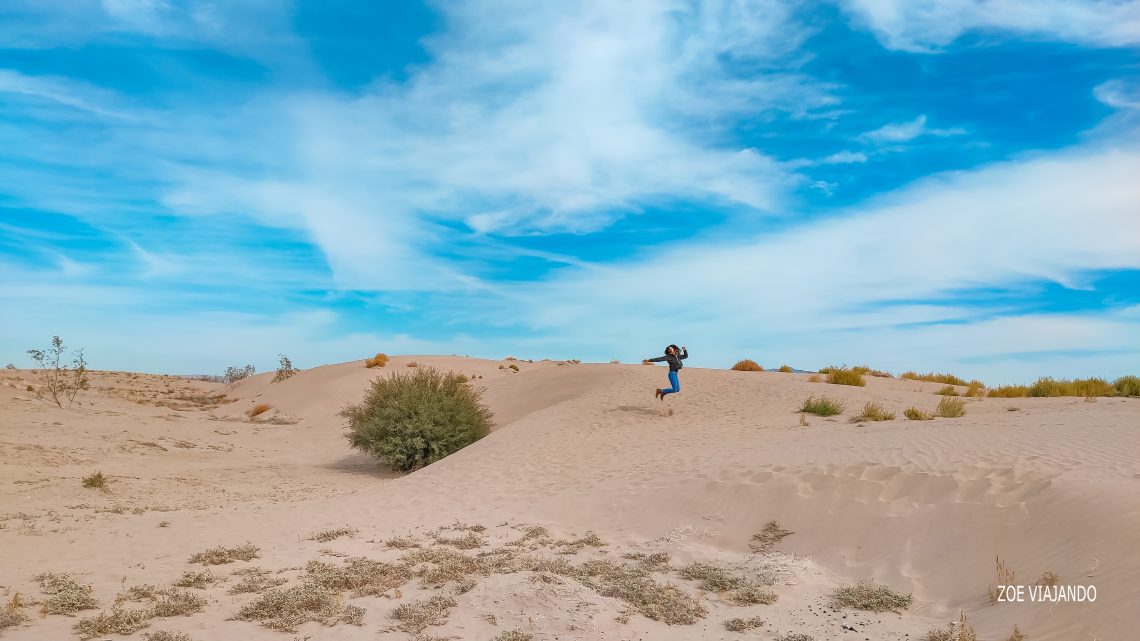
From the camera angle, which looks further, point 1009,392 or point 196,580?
point 1009,392

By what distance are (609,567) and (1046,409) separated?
47.9 ft

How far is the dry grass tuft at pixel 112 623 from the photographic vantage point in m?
6.24

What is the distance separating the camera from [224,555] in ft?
28.8

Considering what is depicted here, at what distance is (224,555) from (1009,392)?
84.3 feet

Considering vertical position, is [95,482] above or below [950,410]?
below

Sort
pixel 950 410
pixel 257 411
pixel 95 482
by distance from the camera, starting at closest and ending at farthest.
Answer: pixel 95 482, pixel 950 410, pixel 257 411

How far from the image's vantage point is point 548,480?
14.4 m

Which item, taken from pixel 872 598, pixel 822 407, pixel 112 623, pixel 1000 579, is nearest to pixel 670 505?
pixel 872 598

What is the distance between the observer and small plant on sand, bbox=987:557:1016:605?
672 cm

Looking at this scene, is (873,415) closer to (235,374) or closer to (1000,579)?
(1000,579)

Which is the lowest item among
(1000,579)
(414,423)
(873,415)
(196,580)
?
(196,580)

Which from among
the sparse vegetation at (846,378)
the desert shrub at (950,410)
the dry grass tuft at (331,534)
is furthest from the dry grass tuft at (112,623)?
the sparse vegetation at (846,378)

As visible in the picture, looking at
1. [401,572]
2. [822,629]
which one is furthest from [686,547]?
[401,572]

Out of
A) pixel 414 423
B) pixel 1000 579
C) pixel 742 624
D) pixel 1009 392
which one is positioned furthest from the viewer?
pixel 1009 392
